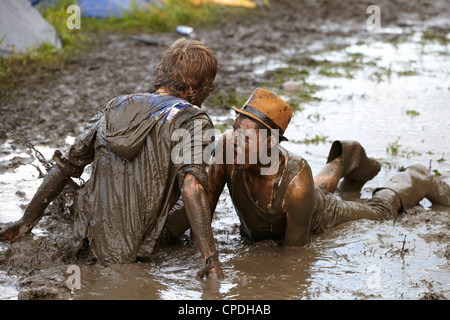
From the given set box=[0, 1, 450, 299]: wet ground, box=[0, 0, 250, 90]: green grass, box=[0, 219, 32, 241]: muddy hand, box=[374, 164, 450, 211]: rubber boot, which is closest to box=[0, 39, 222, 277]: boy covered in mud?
box=[0, 1, 450, 299]: wet ground

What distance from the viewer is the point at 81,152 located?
451 centimetres

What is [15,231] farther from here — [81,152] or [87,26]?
[87,26]

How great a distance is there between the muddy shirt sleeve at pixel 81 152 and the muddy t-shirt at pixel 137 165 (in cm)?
2

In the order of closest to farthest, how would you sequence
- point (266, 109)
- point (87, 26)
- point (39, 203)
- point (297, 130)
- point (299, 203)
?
point (266, 109) < point (299, 203) < point (39, 203) < point (297, 130) < point (87, 26)

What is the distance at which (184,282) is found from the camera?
411 centimetres

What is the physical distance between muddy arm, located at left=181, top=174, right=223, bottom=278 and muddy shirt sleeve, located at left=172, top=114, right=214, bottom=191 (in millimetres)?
49

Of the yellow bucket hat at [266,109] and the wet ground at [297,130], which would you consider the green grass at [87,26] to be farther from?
the yellow bucket hat at [266,109]

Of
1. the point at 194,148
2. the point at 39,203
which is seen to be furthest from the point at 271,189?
the point at 39,203

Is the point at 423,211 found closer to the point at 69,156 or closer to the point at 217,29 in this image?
the point at 69,156

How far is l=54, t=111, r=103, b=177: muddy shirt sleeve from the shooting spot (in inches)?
175

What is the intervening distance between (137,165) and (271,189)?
920 millimetres

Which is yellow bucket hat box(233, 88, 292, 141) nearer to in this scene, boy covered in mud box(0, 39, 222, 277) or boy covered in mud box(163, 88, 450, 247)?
boy covered in mud box(163, 88, 450, 247)
